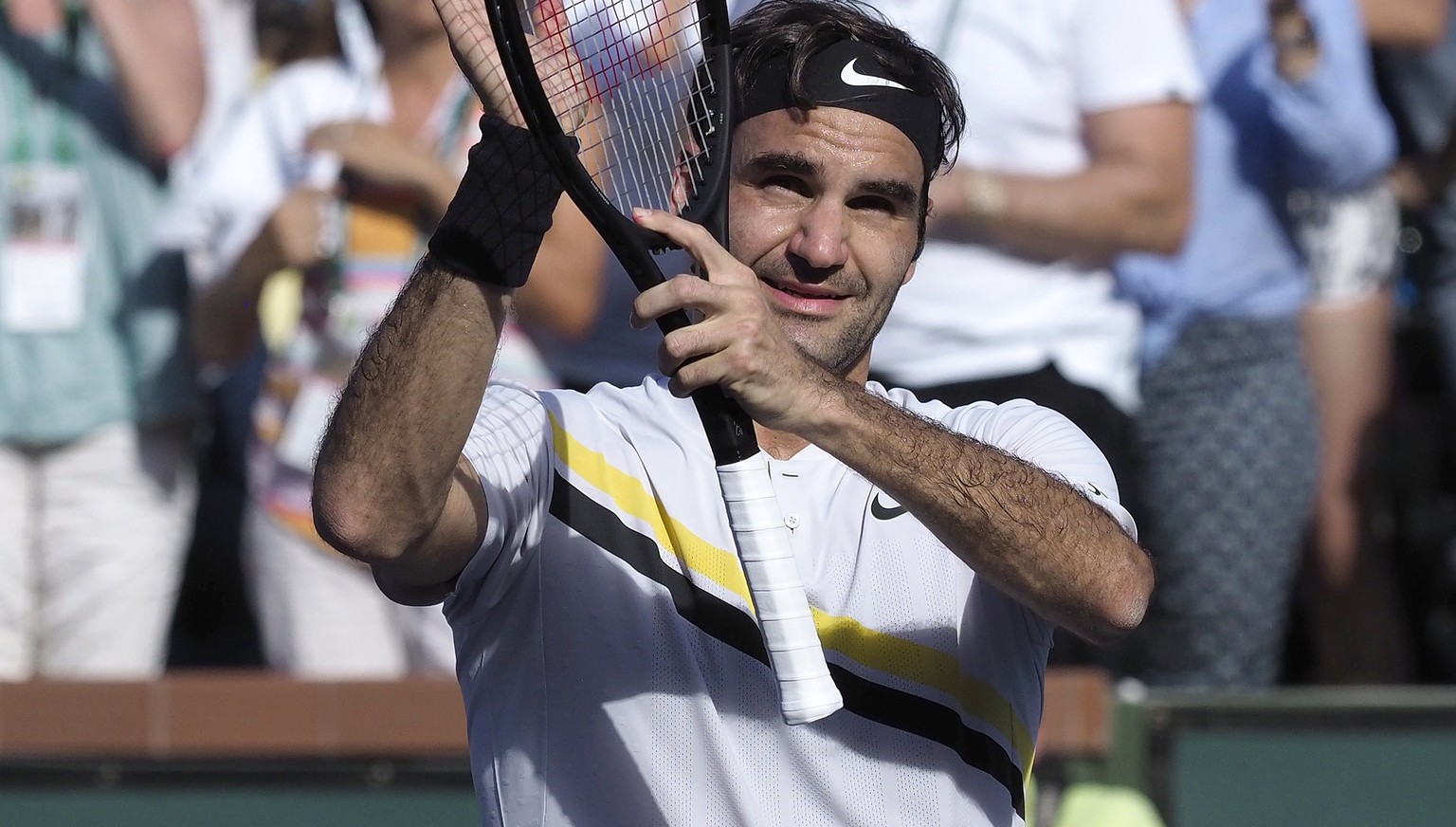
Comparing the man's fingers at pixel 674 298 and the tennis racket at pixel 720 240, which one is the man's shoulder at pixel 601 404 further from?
the man's fingers at pixel 674 298


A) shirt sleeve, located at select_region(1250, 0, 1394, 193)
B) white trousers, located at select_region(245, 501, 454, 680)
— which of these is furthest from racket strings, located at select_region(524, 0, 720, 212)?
shirt sleeve, located at select_region(1250, 0, 1394, 193)

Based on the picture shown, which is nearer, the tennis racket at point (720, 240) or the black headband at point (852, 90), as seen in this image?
the tennis racket at point (720, 240)

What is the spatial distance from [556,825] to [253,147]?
3000mm

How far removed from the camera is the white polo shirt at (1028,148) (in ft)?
14.5

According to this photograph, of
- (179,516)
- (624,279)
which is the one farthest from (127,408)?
(624,279)

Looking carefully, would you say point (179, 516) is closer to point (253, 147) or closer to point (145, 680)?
point (145, 680)

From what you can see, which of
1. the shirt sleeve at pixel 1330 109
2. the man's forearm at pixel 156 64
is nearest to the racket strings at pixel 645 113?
the man's forearm at pixel 156 64

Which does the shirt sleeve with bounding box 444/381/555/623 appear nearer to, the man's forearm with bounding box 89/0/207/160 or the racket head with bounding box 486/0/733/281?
the racket head with bounding box 486/0/733/281

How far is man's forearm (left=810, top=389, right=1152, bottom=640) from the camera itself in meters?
2.17

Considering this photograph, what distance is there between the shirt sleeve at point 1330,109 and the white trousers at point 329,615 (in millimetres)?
2572

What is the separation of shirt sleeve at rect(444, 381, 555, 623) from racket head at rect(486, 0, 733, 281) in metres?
0.31

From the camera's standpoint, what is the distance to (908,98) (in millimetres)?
2664

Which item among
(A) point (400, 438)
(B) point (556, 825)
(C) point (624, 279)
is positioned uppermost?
(A) point (400, 438)

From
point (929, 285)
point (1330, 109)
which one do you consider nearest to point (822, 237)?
point (929, 285)
